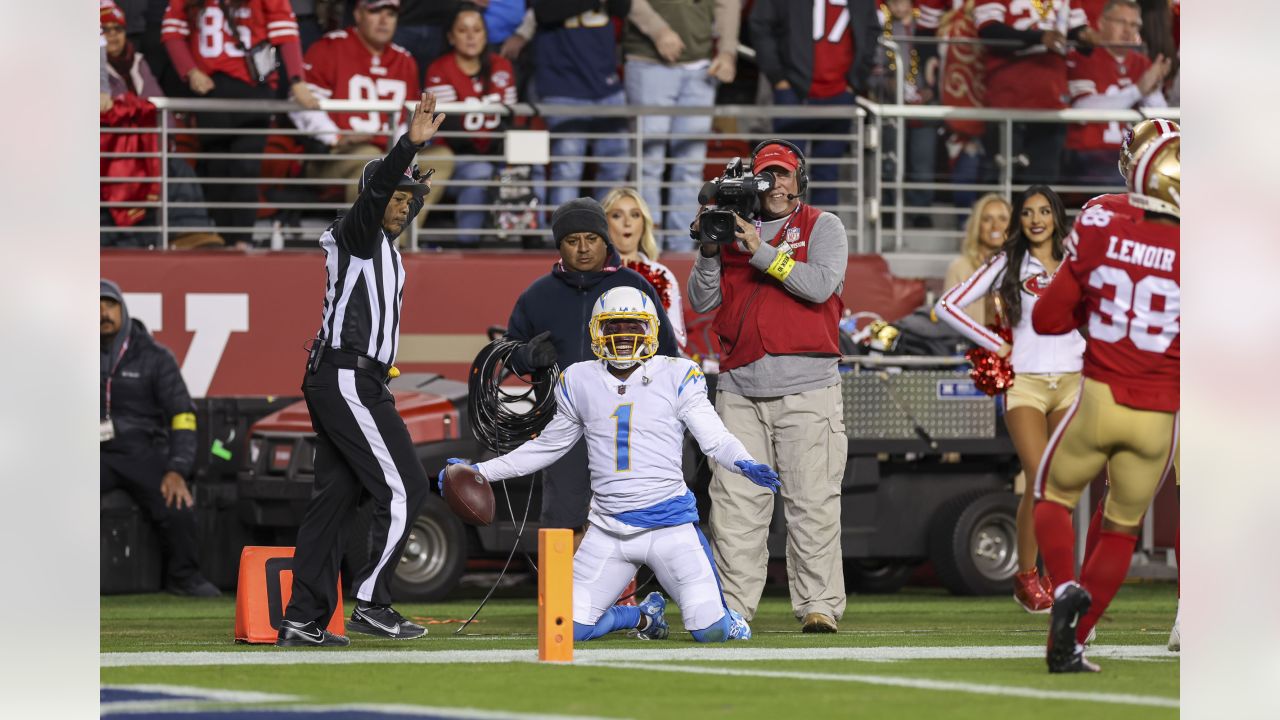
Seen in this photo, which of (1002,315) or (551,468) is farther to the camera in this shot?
(1002,315)

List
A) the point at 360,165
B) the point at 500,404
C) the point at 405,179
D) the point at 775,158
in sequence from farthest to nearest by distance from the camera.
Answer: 1. the point at 360,165
2. the point at 500,404
3. the point at 775,158
4. the point at 405,179

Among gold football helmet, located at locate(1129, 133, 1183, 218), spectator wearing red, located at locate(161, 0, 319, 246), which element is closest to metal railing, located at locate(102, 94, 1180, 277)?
spectator wearing red, located at locate(161, 0, 319, 246)

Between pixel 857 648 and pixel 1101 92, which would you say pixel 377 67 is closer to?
pixel 1101 92

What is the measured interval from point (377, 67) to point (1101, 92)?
17.4ft

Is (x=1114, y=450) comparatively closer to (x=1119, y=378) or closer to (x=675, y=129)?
(x=1119, y=378)

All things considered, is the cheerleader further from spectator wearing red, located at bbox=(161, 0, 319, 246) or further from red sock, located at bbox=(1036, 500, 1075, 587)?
spectator wearing red, located at bbox=(161, 0, 319, 246)

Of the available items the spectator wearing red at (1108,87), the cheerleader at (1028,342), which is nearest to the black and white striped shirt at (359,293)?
the cheerleader at (1028,342)

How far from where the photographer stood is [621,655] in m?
7.42

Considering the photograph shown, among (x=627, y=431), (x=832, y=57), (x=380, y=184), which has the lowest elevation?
(x=627, y=431)

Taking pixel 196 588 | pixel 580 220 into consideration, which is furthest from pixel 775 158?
pixel 196 588

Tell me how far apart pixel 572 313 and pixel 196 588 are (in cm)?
430

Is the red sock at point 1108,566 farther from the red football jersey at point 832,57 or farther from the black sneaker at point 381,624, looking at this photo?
the red football jersey at point 832,57

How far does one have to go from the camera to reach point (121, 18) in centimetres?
1377
